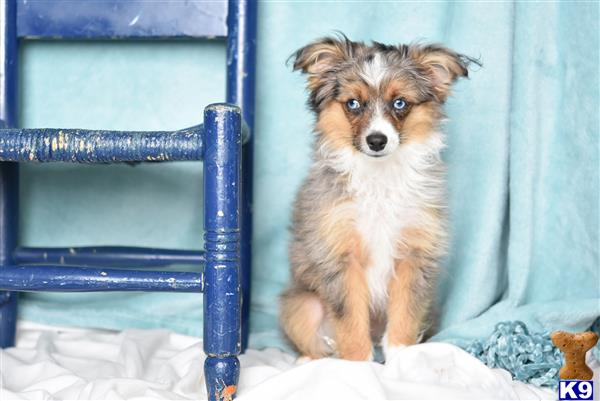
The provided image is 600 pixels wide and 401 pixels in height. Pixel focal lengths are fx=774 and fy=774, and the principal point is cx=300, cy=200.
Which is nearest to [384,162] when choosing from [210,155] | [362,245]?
[362,245]

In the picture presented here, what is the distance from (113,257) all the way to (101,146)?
28.7 inches

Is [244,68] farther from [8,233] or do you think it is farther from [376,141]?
[8,233]

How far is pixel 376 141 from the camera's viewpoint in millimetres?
2037

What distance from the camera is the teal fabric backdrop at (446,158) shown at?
2492 millimetres

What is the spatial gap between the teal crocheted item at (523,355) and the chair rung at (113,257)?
0.94 meters

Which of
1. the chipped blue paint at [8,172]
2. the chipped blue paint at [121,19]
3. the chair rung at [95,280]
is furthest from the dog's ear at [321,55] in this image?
the chipped blue paint at [8,172]

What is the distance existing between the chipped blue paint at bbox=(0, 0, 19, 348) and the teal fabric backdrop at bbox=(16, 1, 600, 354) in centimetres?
22

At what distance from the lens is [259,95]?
106 inches

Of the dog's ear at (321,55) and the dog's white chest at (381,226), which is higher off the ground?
the dog's ear at (321,55)

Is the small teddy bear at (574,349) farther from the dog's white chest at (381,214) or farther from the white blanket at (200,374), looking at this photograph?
the dog's white chest at (381,214)

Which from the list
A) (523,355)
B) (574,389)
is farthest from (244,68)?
(574,389)

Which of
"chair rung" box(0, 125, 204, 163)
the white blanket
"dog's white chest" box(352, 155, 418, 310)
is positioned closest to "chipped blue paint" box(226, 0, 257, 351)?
the white blanket

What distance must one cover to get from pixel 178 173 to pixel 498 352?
125cm

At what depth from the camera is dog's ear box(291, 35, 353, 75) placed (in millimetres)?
2168
